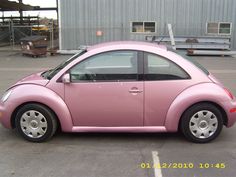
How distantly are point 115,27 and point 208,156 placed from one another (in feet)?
53.6

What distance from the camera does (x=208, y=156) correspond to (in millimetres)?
4516

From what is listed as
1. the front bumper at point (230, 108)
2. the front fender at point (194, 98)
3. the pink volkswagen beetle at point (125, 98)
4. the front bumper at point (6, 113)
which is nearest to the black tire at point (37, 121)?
the pink volkswagen beetle at point (125, 98)

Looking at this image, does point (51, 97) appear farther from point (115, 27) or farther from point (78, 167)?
point (115, 27)

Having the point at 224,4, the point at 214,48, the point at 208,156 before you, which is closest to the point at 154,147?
the point at 208,156

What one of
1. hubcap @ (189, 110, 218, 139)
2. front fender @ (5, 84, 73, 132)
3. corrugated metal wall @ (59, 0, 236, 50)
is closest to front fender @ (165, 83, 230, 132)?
hubcap @ (189, 110, 218, 139)

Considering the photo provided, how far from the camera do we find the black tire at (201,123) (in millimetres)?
4848

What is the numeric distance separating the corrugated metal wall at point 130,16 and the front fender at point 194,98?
15.6 meters

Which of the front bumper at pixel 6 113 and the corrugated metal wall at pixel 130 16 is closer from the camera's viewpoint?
the front bumper at pixel 6 113

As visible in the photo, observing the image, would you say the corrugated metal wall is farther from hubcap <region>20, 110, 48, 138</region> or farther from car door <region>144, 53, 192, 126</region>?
hubcap <region>20, 110, 48, 138</region>

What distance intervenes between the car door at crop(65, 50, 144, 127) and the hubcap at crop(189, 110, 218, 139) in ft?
2.69

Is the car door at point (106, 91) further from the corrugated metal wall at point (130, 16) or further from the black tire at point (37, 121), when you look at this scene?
the corrugated metal wall at point (130, 16)

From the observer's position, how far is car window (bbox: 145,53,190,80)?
487 cm

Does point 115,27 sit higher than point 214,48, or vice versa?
point 115,27

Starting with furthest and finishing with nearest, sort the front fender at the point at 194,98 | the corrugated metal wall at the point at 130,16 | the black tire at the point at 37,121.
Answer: the corrugated metal wall at the point at 130,16 < the black tire at the point at 37,121 < the front fender at the point at 194,98
